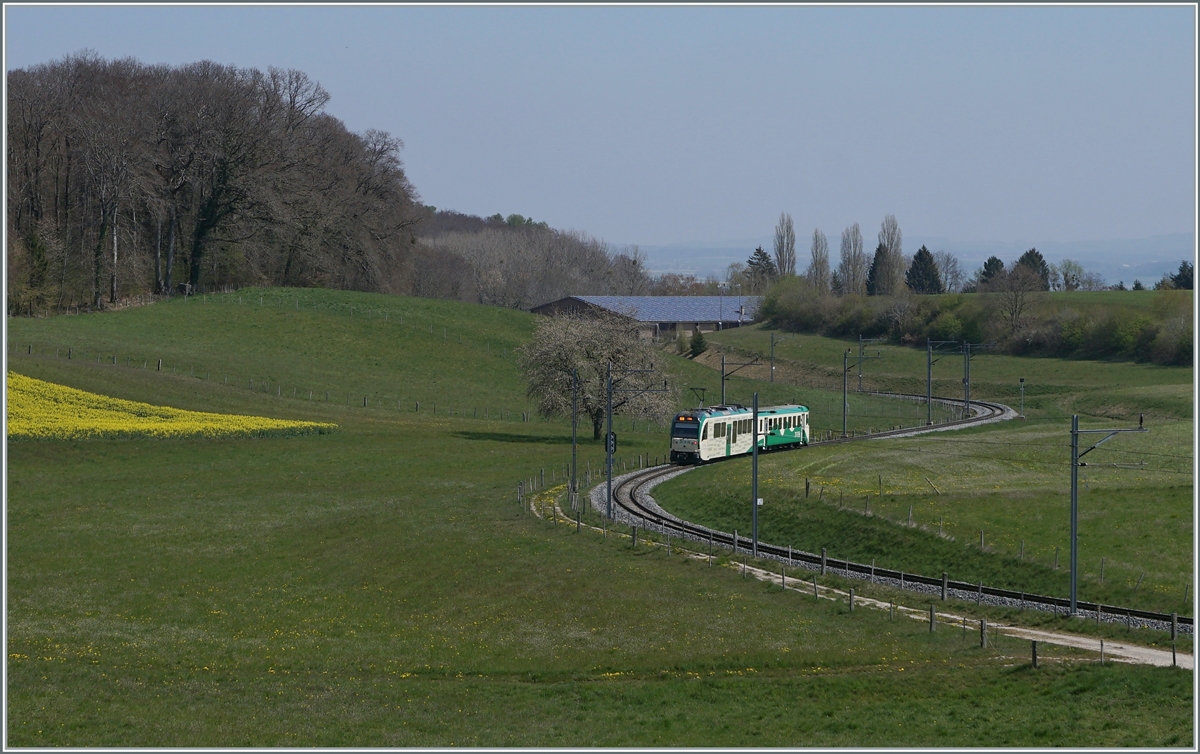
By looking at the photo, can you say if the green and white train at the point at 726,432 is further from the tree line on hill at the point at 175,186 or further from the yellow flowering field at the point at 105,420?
the tree line on hill at the point at 175,186

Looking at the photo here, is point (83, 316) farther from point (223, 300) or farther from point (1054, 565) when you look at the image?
point (1054, 565)

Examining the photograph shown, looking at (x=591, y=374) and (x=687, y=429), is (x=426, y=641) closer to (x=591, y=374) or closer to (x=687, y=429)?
(x=687, y=429)

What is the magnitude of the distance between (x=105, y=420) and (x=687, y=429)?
36409 mm

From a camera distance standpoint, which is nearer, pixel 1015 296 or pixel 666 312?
pixel 1015 296

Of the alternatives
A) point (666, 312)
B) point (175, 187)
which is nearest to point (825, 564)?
point (175, 187)

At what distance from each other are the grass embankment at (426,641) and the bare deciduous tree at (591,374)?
19330mm

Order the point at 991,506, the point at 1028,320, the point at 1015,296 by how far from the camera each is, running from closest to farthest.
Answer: the point at 991,506 < the point at 1028,320 < the point at 1015,296

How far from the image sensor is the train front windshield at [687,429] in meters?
76.4

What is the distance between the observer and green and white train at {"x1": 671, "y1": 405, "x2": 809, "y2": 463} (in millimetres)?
76750

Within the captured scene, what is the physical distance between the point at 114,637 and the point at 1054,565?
32.9 m

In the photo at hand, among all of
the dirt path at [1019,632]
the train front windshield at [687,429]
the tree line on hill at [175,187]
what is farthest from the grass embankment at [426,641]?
the tree line on hill at [175,187]

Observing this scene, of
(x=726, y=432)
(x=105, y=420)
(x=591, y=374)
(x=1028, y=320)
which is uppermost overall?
(x=1028, y=320)

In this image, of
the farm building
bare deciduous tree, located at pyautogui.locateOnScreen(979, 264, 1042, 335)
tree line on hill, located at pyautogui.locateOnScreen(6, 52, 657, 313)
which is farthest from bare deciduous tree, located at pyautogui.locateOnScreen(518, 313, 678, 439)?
the farm building

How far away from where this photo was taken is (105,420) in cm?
7912
